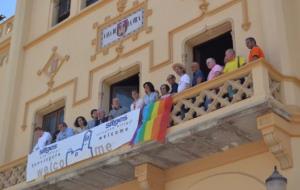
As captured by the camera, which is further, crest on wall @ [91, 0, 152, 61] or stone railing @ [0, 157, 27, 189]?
crest on wall @ [91, 0, 152, 61]

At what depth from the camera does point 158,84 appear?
1691 cm

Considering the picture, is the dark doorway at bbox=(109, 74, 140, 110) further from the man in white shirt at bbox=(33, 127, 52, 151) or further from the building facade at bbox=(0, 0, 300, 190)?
the man in white shirt at bbox=(33, 127, 52, 151)

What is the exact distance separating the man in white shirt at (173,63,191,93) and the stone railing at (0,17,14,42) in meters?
9.42

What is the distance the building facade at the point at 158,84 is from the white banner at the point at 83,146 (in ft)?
0.89

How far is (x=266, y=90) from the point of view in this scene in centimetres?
1323

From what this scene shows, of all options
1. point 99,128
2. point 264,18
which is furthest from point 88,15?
point 264,18

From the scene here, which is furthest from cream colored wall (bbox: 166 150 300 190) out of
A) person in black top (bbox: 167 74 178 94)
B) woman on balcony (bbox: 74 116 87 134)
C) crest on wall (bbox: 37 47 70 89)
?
crest on wall (bbox: 37 47 70 89)

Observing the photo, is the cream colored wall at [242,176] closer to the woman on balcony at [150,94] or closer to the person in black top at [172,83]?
the woman on balcony at [150,94]

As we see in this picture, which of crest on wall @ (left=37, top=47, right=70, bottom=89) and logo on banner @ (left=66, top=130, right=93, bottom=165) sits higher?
crest on wall @ (left=37, top=47, right=70, bottom=89)

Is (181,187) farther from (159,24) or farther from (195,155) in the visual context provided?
(159,24)

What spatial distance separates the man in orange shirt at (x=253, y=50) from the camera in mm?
14031

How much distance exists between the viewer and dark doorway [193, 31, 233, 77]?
54.3 feet

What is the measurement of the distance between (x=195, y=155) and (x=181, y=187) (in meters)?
0.84

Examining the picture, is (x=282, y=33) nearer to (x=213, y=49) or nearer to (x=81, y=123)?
(x=213, y=49)
